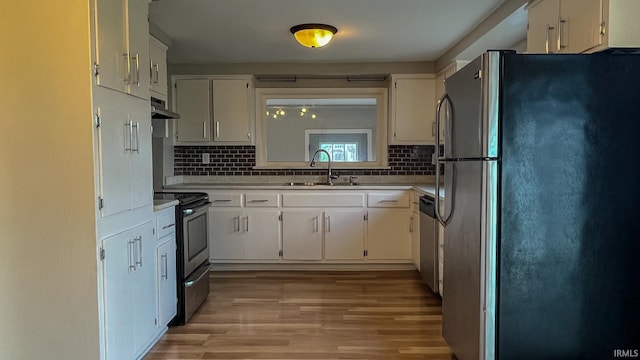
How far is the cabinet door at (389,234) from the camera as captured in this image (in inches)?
169

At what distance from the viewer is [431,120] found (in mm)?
4559

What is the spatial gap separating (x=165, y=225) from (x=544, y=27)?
2561mm

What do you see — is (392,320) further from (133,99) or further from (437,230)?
(133,99)

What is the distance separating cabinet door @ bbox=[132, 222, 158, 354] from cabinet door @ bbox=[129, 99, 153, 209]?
170 mm

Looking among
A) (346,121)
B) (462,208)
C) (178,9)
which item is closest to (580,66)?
(462,208)

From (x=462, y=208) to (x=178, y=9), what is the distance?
90.0 inches

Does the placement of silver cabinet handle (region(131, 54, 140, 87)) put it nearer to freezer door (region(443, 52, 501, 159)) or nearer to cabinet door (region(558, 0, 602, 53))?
freezer door (region(443, 52, 501, 159))

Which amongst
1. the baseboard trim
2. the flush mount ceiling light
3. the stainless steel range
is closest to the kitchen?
the stainless steel range

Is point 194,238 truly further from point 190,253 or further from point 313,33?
point 313,33

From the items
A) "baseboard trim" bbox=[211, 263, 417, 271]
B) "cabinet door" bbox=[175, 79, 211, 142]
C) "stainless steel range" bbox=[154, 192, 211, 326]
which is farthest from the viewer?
"cabinet door" bbox=[175, 79, 211, 142]

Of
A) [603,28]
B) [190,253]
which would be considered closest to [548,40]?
[603,28]

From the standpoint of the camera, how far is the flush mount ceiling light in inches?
127

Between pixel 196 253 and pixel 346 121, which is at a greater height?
pixel 346 121

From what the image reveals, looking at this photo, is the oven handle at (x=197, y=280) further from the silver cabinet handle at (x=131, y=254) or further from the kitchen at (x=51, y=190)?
the kitchen at (x=51, y=190)
